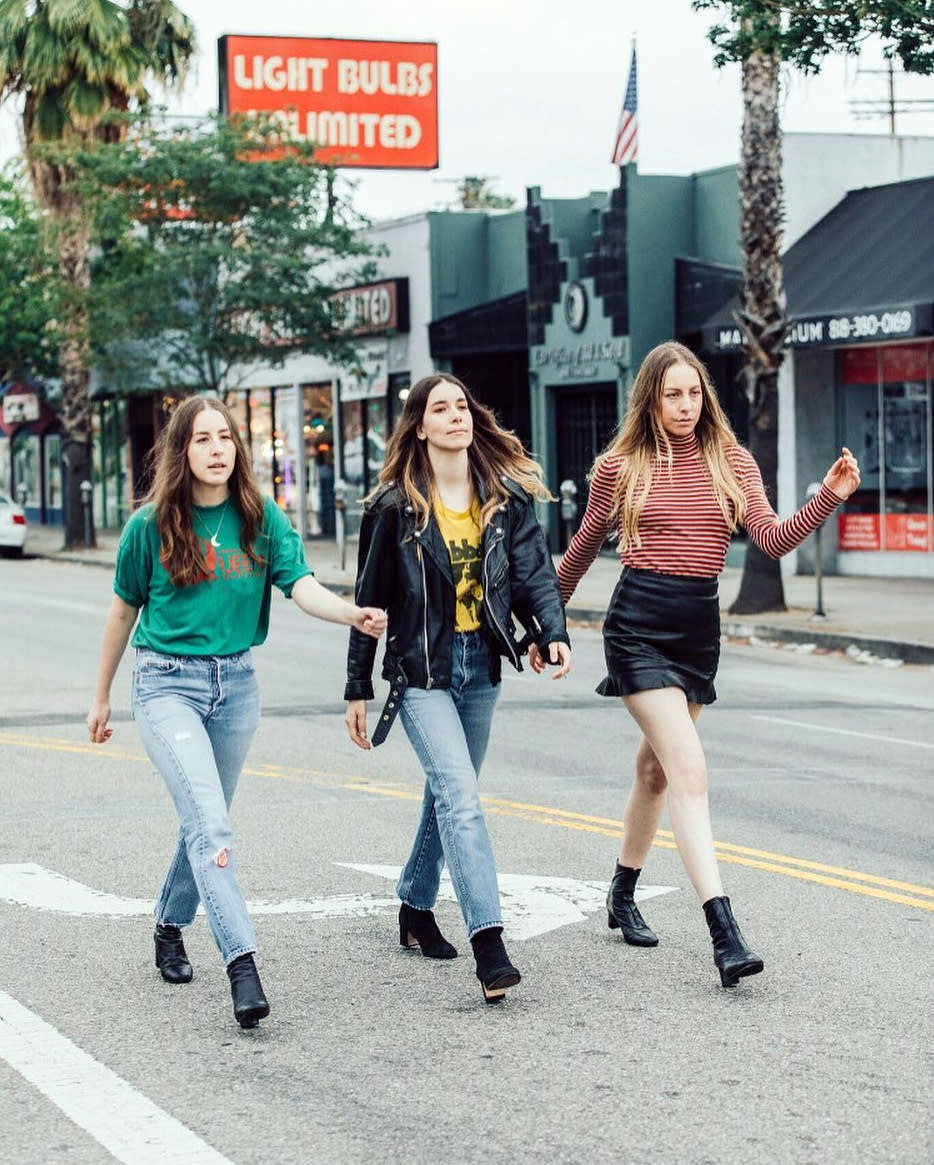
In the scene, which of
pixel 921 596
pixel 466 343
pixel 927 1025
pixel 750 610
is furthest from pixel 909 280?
pixel 927 1025

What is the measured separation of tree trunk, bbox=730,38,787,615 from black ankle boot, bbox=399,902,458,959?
1311cm

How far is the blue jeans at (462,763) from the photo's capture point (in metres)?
5.75

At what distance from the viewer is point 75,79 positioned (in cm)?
3244

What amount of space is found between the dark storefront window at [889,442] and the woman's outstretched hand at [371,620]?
61.7 ft

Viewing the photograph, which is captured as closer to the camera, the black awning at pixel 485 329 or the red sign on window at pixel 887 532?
the red sign on window at pixel 887 532

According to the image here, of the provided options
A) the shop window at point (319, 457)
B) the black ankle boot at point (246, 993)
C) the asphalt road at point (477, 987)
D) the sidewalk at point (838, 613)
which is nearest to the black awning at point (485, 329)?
the sidewalk at point (838, 613)

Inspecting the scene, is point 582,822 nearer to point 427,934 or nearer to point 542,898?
point 542,898

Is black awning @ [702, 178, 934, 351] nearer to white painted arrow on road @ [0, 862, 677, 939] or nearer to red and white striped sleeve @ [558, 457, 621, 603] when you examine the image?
white painted arrow on road @ [0, 862, 677, 939]

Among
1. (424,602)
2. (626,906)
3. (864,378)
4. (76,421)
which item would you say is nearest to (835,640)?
(864,378)

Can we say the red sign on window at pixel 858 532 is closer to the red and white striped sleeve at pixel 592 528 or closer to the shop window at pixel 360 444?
the shop window at pixel 360 444

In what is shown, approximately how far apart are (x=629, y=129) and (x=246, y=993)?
2396cm

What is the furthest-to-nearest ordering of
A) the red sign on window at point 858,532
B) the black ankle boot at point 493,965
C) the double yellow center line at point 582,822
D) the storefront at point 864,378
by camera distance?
the red sign on window at point 858,532
the storefront at point 864,378
the double yellow center line at point 582,822
the black ankle boot at point 493,965

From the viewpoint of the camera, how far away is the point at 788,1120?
466cm

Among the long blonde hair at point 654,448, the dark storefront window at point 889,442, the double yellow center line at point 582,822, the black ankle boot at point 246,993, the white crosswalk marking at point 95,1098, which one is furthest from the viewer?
the dark storefront window at point 889,442
